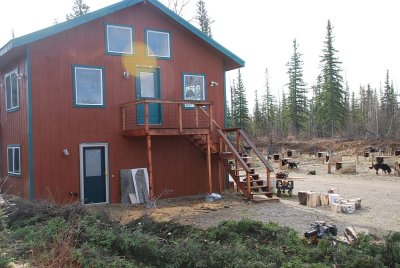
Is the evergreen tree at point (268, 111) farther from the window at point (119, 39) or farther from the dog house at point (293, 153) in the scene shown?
the window at point (119, 39)

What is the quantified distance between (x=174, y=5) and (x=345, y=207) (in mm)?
22910

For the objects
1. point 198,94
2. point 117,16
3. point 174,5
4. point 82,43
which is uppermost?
point 174,5

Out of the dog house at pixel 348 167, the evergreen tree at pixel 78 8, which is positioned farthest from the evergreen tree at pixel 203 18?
the dog house at pixel 348 167

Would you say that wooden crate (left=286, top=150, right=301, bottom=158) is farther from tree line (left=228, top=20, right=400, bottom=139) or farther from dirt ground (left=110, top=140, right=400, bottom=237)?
dirt ground (left=110, top=140, right=400, bottom=237)

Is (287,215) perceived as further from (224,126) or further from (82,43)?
(82,43)

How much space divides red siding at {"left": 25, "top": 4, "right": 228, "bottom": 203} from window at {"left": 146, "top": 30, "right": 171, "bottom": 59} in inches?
8.2

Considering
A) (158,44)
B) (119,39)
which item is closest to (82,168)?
(119,39)

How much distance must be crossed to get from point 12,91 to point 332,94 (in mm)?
42421

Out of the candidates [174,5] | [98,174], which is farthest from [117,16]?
[174,5]

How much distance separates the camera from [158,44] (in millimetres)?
15266

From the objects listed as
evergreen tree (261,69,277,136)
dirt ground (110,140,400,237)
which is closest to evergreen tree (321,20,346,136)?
evergreen tree (261,69,277,136)

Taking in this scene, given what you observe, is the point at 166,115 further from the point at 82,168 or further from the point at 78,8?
the point at 78,8

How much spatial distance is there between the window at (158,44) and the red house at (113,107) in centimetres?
4

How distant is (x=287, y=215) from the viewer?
38.1ft
